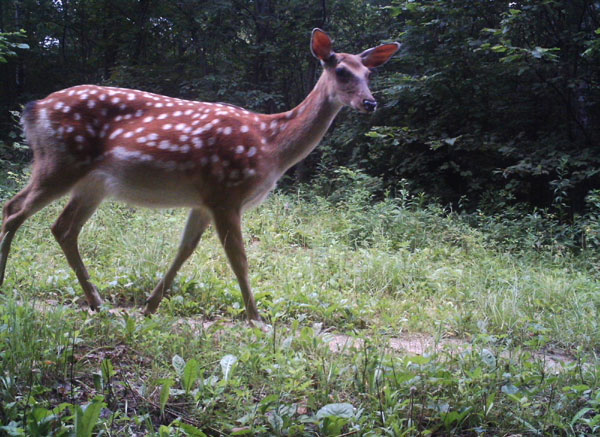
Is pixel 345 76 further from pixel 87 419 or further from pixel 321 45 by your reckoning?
pixel 87 419

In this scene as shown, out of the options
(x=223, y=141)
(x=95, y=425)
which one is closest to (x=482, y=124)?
(x=223, y=141)

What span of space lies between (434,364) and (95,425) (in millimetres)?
1518

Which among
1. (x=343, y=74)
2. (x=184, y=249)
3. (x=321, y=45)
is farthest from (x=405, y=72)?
(x=184, y=249)

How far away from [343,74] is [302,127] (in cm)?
47

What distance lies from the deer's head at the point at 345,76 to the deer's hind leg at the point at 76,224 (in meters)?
1.80

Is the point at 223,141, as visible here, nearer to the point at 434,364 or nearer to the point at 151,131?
the point at 151,131

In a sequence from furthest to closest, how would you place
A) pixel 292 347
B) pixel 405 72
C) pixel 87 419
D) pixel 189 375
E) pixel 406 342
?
pixel 405 72 < pixel 406 342 < pixel 292 347 < pixel 189 375 < pixel 87 419

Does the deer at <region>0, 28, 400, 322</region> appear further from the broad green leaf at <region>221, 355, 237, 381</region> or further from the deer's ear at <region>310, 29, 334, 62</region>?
the broad green leaf at <region>221, 355, 237, 381</region>

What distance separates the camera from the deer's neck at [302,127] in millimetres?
3699

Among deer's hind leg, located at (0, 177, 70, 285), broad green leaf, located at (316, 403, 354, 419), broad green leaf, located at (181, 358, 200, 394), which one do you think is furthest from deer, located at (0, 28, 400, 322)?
broad green leaf, located at (316, 403, 354, 419)

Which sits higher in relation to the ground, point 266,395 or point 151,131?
point 151,131

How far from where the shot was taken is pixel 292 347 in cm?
286

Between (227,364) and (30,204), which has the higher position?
(30,204)

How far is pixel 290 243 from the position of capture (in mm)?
5871
